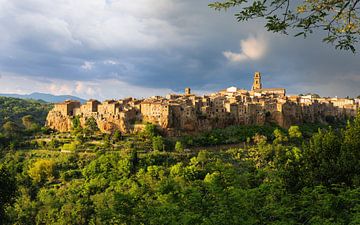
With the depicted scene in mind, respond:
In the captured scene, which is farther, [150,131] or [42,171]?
[150,131]

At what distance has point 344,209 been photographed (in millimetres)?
7379

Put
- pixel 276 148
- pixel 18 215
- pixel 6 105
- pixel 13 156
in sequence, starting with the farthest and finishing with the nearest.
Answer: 1. pixel 6 105
2. pixel 13 156
3. pixel 276 148
4. pixel 18 215

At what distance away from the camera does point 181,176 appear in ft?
98.2

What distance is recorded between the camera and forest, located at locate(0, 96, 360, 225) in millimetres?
7691

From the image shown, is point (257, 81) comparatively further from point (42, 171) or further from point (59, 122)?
point (42, 171)

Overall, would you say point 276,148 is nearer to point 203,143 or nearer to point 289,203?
point 203,143

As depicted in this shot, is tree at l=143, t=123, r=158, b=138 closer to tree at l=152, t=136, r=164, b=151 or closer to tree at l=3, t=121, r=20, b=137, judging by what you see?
tree at l=152, t=136, r=164, b=151

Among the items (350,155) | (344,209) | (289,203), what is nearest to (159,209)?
(289,203)

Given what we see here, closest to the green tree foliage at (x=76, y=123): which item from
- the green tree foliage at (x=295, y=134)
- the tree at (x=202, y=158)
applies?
the tree at (x=202, y=158)

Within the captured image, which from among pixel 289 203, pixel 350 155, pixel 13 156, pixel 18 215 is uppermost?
pixel 350 155

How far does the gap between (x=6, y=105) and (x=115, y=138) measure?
58.2 metres

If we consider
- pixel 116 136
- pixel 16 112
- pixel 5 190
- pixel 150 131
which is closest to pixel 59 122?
pixel 116 136

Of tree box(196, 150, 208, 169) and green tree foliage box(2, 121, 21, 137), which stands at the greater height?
green tree foliage box(2, 121, 21, 137)

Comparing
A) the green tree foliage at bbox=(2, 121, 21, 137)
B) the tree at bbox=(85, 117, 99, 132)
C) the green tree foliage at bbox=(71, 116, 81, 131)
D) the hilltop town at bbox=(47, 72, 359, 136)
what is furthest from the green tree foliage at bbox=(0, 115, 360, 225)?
the green tree foliage at bbox=(2, 121, 21, 137)
